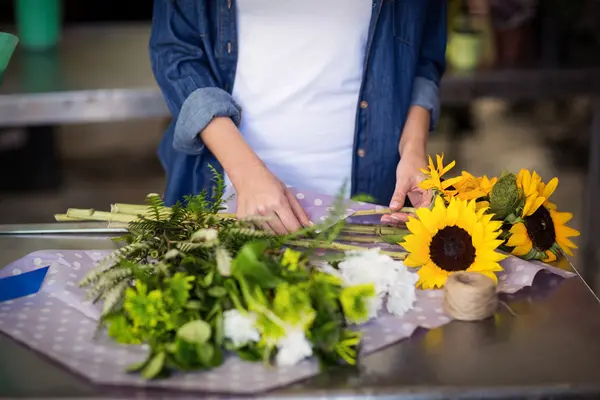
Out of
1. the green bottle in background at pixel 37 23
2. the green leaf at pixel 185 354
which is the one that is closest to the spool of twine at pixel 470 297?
the green leaf at pixel 185 354

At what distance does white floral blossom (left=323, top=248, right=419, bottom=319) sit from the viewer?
1.18 metres

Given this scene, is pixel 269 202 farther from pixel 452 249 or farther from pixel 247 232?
pixel 452 249

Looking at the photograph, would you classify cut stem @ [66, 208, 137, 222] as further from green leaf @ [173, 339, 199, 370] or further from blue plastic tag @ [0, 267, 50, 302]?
green leaf @ [173, 339, 199, 370]

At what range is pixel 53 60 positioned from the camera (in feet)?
9.98

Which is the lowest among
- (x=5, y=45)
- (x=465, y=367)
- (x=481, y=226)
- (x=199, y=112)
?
(x=465, y=367)

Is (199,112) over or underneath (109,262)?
over

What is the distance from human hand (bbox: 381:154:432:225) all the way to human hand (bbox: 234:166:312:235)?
15 centimetres

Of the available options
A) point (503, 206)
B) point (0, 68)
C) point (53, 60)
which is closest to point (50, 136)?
point (53, 60)

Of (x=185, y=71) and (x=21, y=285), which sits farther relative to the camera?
(x=185, y=71)

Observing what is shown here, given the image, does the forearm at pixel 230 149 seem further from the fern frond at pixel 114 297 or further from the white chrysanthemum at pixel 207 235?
the fern frond at pixel 114 297

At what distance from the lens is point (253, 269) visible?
1096mm

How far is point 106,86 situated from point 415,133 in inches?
46.2

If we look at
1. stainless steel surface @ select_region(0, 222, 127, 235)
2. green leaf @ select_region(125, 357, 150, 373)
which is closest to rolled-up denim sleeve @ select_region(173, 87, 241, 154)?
stainless steel surface @ select_region(0, 222, 127, 235)

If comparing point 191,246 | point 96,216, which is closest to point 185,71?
point 96,216
